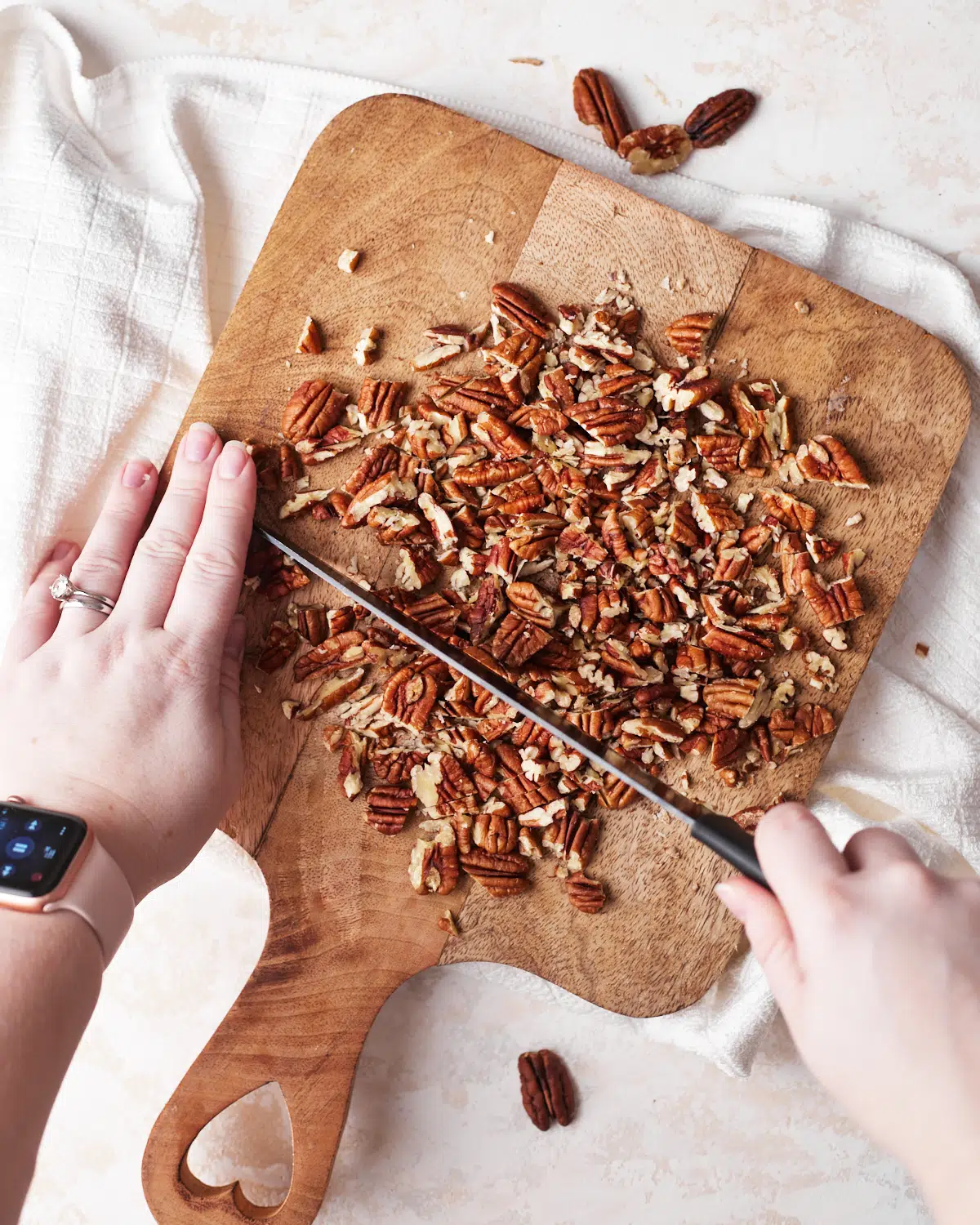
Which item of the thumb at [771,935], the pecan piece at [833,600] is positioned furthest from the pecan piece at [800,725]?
the thumb at [771,935]

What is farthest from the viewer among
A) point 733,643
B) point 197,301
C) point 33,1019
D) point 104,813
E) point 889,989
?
point 197,301

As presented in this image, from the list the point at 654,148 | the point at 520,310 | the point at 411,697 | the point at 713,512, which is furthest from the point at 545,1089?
the point at 654,148

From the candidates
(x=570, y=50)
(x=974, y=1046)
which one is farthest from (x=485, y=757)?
(x=570, y=50)

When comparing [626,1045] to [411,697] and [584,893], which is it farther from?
[411,697]

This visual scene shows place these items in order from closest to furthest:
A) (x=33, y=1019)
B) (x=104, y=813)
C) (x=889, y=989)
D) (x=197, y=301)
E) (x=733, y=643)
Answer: (x=889, y=989), (x=33, y=1019), (x=104, y=813), (x=733, y=643), (x=197, y=301)

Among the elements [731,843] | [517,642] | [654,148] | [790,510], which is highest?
[654,148]

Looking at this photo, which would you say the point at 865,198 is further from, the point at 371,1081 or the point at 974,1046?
the point at 371,1081
